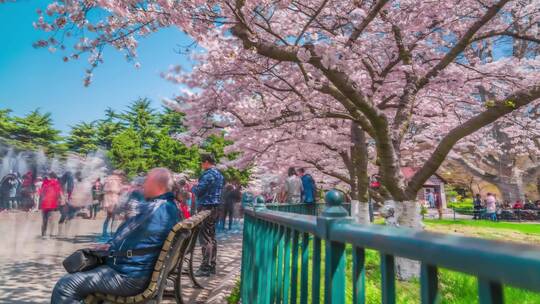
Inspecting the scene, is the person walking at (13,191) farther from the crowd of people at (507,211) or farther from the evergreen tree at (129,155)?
the evergreen tree at (129,155)

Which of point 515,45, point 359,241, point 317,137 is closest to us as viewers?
point 359,241

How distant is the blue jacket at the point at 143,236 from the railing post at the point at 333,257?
2.19m

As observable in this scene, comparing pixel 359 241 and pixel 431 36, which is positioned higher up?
pixel 431 36

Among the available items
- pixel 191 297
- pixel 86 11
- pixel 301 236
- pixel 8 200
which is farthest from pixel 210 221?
pixel 8 200

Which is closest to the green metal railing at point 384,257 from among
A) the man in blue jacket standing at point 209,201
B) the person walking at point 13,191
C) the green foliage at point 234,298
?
the green foliage at point 234,298

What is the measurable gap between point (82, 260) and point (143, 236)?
0.55 metres

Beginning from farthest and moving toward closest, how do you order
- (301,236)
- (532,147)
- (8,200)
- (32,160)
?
1. (532,147)
2. (8,200)
3. (32,160)
4. (301,236)

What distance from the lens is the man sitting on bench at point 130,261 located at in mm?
2951

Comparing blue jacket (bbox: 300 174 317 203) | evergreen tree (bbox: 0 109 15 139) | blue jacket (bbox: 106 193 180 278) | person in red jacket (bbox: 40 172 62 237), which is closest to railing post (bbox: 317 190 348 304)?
blue jacket (bbox: 106 193 180 278)

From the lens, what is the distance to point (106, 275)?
3020mm

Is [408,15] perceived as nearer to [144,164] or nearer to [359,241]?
[359,241]

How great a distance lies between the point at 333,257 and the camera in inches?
50.1

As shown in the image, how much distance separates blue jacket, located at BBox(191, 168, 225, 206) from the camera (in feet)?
21.4

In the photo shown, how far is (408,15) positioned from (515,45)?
11.2 m
